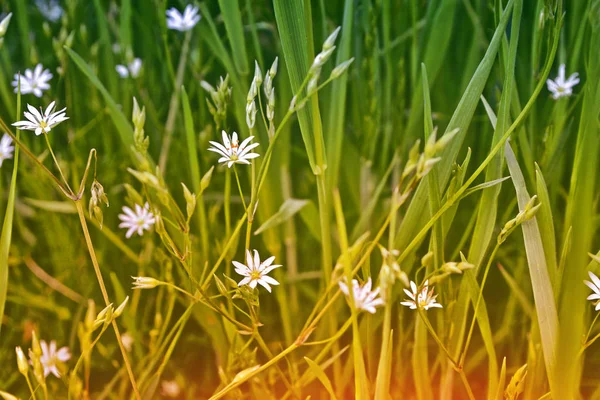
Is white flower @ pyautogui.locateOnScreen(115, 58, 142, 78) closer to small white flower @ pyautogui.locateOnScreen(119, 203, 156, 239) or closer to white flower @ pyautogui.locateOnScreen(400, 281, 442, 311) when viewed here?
small white flower @ pyautogui.locateOnScreen(119, 203, 156, 239)

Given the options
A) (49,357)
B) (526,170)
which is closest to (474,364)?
(526,170)

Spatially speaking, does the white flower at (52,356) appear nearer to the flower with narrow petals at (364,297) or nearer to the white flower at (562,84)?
the flower with narrow petals at (364,297)

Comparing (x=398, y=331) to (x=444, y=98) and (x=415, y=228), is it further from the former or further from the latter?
(x=444, y=98)

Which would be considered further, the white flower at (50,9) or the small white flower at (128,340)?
the white flower at (50,9)

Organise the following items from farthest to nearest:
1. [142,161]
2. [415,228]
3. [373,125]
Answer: [373,125] < [415,228] < [142,161]

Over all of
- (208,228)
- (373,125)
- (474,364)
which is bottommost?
(474,364)

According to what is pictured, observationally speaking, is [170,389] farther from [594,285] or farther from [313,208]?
[594,285]

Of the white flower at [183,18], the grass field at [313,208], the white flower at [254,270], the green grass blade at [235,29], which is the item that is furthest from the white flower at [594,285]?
the white flower at [183,18]
